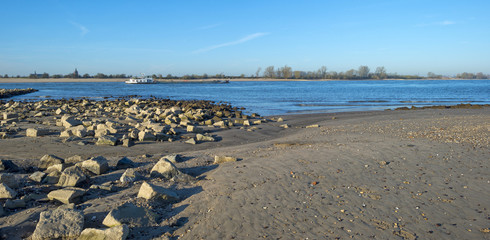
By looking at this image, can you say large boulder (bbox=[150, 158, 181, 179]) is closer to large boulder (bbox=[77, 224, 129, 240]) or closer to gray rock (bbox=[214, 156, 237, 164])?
gray rock (bbox=[214, 156, 237, 164])

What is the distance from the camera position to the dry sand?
14.9 ft

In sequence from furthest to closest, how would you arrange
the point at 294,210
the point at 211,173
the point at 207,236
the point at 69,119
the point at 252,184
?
the point at 69,119
the point at 211,173
the point at 252,184
the point at 294,210
the point at 207,236

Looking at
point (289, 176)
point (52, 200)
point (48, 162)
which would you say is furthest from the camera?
point (48, 162)

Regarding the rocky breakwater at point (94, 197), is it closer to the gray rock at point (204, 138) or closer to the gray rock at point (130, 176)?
the gray rock at point (130, 176)

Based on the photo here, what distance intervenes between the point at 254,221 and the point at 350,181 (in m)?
2.46

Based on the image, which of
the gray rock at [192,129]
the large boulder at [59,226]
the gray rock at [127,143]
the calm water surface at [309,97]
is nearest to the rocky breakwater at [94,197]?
the large boulder at [59,226]

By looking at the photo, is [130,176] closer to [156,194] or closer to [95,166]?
[95,166]

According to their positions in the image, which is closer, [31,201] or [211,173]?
[31,201]

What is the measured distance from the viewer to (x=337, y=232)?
4410 millimetres

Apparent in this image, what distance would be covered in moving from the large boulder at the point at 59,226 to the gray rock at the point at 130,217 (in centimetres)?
34

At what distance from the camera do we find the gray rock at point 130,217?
450cm

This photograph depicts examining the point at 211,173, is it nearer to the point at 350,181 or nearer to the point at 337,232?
the point at 350,181

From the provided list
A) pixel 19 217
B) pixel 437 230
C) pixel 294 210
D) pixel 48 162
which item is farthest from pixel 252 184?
pixel 48 162

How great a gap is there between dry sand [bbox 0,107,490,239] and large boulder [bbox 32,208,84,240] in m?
0.31
